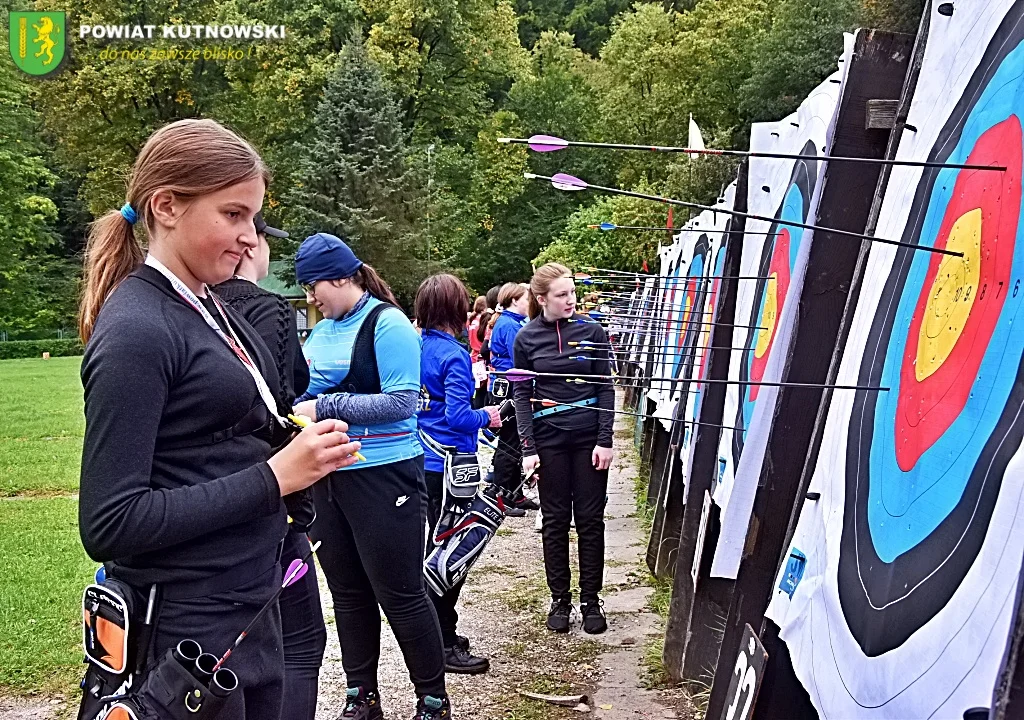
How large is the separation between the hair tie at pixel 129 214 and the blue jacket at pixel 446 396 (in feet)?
8.33

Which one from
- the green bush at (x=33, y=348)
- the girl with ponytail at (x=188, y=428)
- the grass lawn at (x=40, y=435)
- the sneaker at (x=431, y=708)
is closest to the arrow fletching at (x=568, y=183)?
the girl with ponytail at (x=188, y=428)

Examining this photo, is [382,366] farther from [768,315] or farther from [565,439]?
[565,439]

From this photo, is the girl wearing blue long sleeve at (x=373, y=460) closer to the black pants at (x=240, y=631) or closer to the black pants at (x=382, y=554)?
the black pants at (x=382, y=554)

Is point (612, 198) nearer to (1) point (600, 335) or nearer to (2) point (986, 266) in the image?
(1) point (600, 335)

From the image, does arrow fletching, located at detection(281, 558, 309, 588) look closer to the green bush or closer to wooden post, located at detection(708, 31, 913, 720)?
wooden post, located at detection(708, 31, 913, 720)

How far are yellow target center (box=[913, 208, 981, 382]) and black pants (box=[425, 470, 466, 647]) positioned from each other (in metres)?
2.80

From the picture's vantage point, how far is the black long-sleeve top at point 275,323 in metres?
2.50

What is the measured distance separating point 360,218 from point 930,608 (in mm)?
31287

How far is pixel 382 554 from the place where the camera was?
3330 millimetres

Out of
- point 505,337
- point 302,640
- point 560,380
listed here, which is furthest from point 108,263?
point 505,337

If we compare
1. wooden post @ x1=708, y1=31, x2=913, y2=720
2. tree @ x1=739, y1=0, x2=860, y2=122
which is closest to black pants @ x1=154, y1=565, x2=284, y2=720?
wooden post @ x1=708, y1=31, x2=913, y2=720

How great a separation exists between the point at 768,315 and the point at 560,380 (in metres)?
1.45

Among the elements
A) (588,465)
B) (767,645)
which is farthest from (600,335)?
(767,645)

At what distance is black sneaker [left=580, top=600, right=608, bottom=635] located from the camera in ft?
15.9
